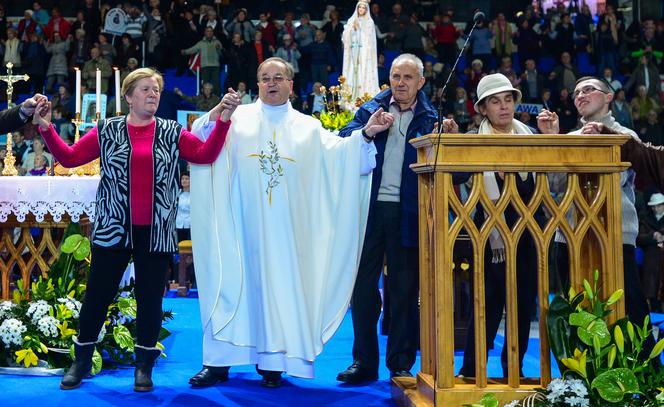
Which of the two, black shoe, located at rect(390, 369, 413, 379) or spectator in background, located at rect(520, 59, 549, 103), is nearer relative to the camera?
black shoe, located at rect(390, 369, 413, 379)

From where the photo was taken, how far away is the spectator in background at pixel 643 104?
1374 cm

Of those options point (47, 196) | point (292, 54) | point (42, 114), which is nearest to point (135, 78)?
point (42, 114)

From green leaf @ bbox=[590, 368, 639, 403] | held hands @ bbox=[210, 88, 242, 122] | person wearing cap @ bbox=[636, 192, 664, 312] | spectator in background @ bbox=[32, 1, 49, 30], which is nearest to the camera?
green leaf @ bbox=[590, 368, 639, 403]

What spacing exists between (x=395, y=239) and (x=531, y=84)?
10717 mm

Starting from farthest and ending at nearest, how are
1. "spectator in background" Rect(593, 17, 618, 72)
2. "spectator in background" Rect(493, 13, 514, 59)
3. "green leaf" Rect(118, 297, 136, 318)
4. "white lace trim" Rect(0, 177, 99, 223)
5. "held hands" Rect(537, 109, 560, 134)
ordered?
"spectator in background" Rect(593, 17, 618, 72) → "spectator in background" Rect(493, 13, 514, 59) → "white lace trim" Rect(0, 177, 99, 223) → "green leaf" Rect(118, 297, 136, 318) → "held hands" Rect(537, 109, 560, 134)

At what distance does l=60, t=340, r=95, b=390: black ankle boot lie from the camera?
12.8 feet

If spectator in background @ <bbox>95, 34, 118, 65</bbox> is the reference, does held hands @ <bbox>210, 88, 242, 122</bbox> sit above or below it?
below

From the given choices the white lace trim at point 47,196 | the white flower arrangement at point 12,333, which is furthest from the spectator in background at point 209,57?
the white flower arrangement at point 12,333

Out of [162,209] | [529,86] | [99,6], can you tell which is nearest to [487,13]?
[529,86]

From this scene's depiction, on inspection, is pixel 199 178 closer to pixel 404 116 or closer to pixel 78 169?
pixel 404 116

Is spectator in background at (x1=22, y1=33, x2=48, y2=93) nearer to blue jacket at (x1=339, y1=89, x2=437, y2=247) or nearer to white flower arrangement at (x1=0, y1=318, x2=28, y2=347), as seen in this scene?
white flower arrangement at (x1=0, y1=318, x2=28, y2=347)

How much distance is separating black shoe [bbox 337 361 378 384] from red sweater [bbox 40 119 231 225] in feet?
4.09

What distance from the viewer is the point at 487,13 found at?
17391 millimetres

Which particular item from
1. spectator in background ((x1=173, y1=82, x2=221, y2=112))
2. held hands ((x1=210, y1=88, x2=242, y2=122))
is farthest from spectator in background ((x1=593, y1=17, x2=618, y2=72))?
held hands ((x1=210, y1=88, x2=242, y2=122))
